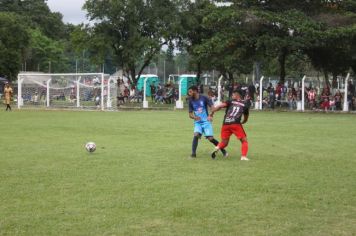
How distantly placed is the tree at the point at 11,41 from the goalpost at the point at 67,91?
40.6 ft

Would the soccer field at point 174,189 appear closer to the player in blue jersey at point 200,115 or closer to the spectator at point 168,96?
the player in blue jersey at point 200,115

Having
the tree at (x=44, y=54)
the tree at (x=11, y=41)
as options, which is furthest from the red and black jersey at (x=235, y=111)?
the tree at (x=44, y=54)

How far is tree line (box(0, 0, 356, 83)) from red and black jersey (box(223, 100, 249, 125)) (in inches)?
838

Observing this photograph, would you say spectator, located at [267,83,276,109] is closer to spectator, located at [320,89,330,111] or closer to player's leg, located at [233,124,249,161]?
spectator, located at [320,89,330,111]

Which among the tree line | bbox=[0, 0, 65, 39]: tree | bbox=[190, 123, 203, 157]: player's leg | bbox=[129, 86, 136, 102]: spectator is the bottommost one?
bbox=[190, 123, 203, 157]: player's leg

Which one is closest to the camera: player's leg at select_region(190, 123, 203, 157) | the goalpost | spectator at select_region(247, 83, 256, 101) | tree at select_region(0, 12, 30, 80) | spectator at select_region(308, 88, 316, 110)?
player's leg at select_region(190, 123, 203, 157)

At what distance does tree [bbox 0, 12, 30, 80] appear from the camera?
163 ft

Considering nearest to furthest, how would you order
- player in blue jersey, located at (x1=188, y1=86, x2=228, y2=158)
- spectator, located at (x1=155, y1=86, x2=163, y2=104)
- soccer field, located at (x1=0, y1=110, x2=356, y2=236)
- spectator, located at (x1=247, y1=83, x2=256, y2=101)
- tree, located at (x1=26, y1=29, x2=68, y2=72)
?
1. soccer field, located at (x1=0, y1=110, x2=356, y2=236)
2. player in blue jersey, located at (x1=188, y1=86, x2=228, y2=158)
3. spectator, located at (x1=247, y1=83, x2=256, y2=101)
4. spectator, located at (x1=155, y1=86, x2=163, y2=104)
5. tree, located at (x1=26, y1=29, x2=68, y2=72)

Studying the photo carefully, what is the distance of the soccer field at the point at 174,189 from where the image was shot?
6473 mm

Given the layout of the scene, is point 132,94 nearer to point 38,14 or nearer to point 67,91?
point 67,91

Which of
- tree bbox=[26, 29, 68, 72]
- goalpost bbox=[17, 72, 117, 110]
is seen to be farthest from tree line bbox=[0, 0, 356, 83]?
tree bbox=[26, 29, 68, 72]

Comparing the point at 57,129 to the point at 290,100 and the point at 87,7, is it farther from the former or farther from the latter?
the point at 87,7

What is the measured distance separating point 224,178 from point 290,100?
2659 cm

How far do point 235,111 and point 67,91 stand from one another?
26.6 meters
